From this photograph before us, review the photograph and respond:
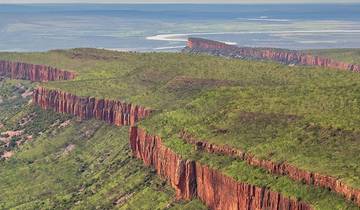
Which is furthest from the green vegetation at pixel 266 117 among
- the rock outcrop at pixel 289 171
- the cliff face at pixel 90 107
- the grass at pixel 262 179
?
the cliff face at pixel 90 107

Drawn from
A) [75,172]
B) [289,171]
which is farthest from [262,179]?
[75,172]

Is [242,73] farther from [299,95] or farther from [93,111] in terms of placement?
[299,95]

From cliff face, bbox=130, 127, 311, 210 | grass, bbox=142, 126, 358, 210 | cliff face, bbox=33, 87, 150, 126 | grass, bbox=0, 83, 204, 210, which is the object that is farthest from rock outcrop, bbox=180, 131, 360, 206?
cliff face, bbox=33, 87, 150, 126

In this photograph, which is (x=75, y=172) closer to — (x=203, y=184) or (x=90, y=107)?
(x=90, y=107)

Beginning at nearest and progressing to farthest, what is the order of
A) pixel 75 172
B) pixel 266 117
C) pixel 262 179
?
1. pixel 262 179
2. pixel 266 117
3. pixel 75 172

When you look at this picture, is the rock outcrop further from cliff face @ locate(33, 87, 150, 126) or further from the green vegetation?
cliff face @ locate(33, 87, 150, 126)

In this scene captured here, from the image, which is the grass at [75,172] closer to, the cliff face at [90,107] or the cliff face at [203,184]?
the cliff face at [90,107]
